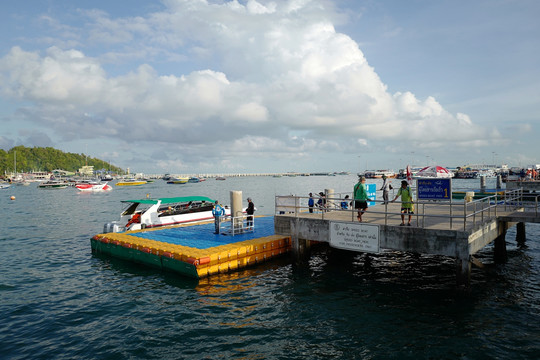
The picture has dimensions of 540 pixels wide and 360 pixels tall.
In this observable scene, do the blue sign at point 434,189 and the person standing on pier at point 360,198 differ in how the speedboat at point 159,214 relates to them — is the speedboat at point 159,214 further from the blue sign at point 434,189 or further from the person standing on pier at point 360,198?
the blue sign at point 434,189

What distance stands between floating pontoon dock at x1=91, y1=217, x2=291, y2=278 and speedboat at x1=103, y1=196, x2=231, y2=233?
335cm

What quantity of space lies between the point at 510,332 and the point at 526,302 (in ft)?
10.2

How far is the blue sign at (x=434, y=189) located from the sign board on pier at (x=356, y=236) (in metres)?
3.66

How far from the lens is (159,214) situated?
1021 inches

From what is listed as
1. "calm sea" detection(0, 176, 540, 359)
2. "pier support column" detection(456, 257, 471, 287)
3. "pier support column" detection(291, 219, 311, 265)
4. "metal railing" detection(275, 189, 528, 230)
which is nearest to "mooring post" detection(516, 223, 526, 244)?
"metal railing" detection(275, 189, 528, 230)

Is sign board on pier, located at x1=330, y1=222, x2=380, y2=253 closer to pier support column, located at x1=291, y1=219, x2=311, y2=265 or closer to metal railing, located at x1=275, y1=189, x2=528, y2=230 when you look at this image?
metal railing, located at x1=275, y1=189, x2=528, y2=230

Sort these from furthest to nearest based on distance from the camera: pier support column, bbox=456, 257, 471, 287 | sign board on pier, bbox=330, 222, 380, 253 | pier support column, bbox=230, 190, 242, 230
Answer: pier support column, bbox=230, 190, 242, 230 < sign board on pier, bbox=330, 222, 380, 253 < pier support column, bbox=456, 257, 471, 287

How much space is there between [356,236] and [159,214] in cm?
1634

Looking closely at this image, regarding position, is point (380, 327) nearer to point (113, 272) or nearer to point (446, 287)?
point (446, 287)

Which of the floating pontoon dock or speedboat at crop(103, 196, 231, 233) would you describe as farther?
speedboat at crop(103, 196, 231, 233)

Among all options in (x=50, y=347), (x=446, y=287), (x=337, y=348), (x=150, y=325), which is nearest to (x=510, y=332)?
(x=446, y=287)

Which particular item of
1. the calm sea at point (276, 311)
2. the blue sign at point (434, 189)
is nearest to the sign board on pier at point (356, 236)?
the calm sea at point (276, 311)

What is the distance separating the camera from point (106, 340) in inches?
A: 398

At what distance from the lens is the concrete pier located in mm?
12969
